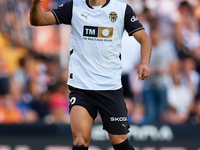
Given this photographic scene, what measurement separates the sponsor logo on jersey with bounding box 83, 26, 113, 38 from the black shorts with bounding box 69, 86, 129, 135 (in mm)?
673

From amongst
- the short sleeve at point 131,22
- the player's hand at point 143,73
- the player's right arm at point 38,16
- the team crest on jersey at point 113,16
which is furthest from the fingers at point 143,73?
the player's right arm at point 38,16

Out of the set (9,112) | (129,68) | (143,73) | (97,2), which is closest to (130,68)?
(129,68)

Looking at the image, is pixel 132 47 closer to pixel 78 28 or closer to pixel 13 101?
pixel 13 101

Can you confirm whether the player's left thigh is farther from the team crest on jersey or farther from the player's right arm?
the player's right arm

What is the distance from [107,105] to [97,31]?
0.90 metres

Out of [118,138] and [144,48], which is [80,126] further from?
[144,48]

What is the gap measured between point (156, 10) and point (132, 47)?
3.85ft

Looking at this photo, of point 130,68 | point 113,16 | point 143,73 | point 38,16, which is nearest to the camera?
point 143,73

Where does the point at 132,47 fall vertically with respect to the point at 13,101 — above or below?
above

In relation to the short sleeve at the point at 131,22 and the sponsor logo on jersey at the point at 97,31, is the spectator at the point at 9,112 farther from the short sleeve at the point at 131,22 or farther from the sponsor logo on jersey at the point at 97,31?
the short sleeve at the point at 131,22

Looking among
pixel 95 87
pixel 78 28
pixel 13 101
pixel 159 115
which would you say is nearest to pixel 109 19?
pixel 78 28

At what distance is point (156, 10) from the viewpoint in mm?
8875

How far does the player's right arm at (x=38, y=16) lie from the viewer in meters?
4.36

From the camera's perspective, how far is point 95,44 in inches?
178
